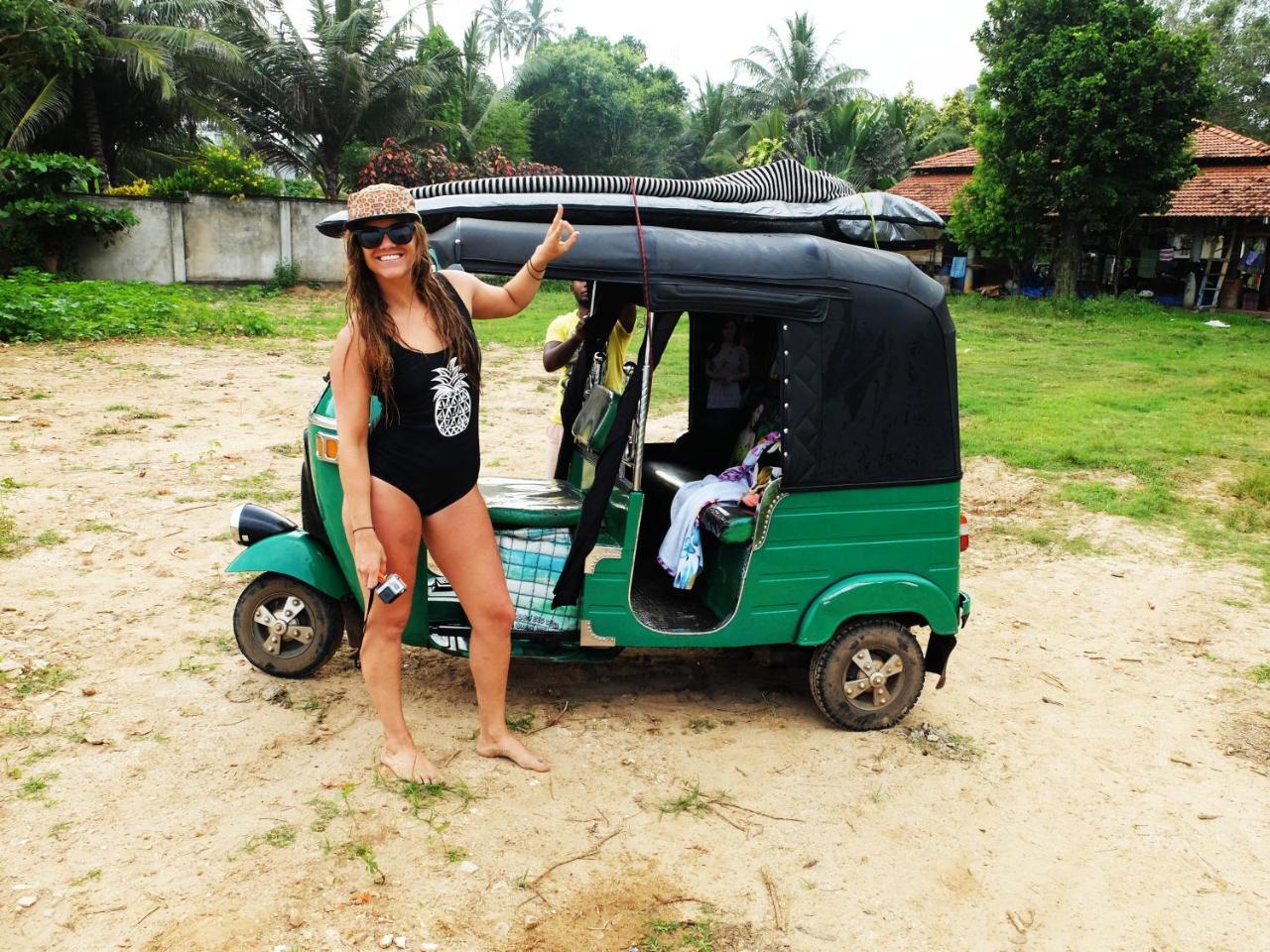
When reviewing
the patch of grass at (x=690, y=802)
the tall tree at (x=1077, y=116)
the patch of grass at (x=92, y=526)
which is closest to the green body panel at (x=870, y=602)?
the patch of grass at (x=690, y=802)

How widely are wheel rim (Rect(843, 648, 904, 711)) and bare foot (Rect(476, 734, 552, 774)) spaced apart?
1.28 meters

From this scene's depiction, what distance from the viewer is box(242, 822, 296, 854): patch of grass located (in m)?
3.12

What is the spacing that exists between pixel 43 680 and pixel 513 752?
2.00 m

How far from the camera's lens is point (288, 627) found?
162 inches

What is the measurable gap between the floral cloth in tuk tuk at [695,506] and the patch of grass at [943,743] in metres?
1.11

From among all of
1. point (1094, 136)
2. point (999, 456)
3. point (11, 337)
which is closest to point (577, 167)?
point (1094, 136)

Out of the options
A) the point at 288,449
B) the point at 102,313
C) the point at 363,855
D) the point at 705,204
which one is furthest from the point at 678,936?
the point at 102,313

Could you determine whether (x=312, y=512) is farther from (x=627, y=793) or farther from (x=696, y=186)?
(x=696, y=186)

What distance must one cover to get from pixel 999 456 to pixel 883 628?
5.36m

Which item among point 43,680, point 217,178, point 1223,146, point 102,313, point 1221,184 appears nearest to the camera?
point 43,680

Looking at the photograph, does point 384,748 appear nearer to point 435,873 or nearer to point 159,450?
A: point 435,873

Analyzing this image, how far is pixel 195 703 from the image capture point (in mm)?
4004

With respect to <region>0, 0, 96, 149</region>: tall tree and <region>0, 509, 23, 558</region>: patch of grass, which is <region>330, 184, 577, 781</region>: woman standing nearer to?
<region>0, 509, 23, 558</region>: patch of grass

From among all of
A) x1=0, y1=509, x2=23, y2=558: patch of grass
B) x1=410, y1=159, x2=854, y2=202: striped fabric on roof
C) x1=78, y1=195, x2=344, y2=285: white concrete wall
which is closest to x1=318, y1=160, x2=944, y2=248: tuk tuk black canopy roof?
x1=410, y1=159, x2=854, y2=202: striped fabric on roof
